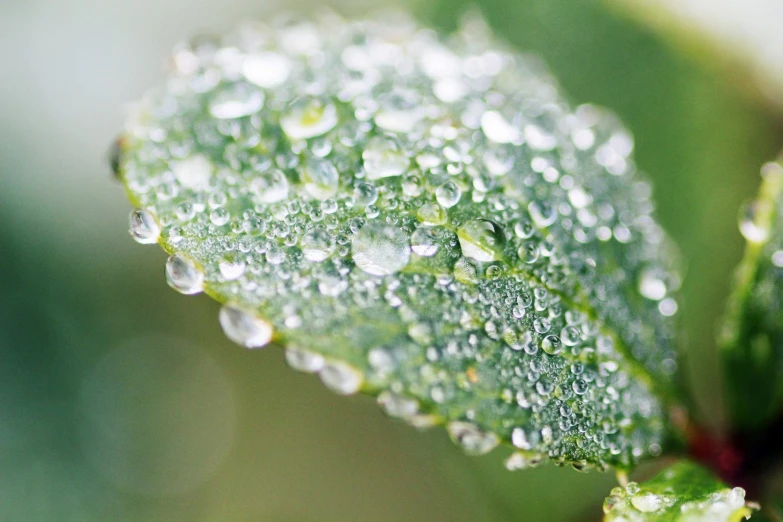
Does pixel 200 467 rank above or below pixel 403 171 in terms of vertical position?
below

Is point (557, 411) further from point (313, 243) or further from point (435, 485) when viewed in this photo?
point (435, 485)

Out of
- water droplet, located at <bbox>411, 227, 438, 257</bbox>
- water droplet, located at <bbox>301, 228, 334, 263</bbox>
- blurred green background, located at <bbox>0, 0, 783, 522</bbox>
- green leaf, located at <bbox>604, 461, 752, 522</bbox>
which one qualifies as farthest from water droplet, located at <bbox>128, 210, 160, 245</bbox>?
blurred green background, located at <bbox>0, 0, 783, 522</bbox>

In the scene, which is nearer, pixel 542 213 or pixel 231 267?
pixel 231 267

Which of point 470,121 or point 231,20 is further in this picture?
point 231,20

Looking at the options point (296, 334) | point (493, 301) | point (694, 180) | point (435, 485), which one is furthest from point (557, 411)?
point (694, 180)

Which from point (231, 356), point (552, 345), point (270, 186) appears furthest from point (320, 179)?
point (231, 356)

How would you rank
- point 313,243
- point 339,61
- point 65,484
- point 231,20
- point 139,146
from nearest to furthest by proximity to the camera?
point 313,243
point 139,146
point 339,61
point 65,484
point 231,20

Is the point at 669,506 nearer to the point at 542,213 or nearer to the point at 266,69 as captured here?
the point at 542,213

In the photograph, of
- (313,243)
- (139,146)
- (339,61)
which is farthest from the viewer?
(339,61)
